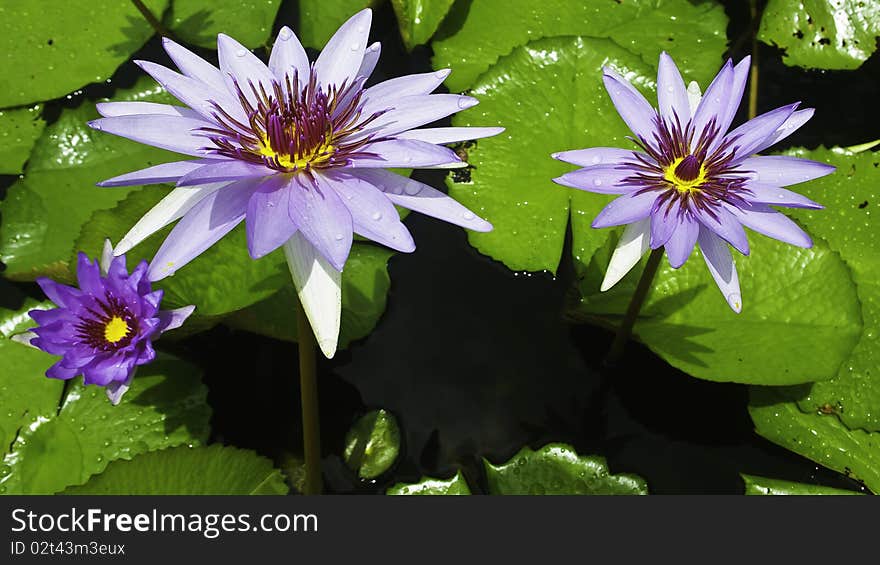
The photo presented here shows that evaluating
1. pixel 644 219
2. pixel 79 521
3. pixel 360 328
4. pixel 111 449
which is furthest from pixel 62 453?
pixel 644 219

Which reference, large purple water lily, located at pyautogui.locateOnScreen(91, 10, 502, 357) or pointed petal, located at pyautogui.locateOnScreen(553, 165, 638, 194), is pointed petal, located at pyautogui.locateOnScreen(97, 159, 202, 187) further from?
pointed petal, located at pyautogui.locateOnScreen(553, 165, 638, 194)

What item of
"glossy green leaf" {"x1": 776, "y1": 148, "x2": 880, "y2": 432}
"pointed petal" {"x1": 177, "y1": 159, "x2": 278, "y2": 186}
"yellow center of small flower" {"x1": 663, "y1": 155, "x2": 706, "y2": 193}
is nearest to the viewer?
"pointed petal" {"x1": 177, "y1": 159, "x2": 278, "y2": 186}

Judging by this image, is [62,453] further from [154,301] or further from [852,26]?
[852,26]

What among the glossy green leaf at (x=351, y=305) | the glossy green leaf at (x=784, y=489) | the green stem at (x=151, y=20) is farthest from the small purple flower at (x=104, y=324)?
the glossy green leaf at (x=784, y=489)

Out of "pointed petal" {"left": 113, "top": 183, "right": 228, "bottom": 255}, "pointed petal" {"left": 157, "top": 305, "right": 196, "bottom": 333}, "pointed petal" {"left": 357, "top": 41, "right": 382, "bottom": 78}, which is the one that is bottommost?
"pointed petal" {"left": 157, "top": 305, "right": 196, "bottom": 333}

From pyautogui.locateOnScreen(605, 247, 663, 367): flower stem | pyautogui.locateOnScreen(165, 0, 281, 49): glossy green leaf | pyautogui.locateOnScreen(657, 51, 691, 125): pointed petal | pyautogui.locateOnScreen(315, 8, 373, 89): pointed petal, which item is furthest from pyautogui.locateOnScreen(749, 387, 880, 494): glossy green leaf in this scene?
pyautogui.locateOnScreen(165, 0, 281, 49): glossy green leaf

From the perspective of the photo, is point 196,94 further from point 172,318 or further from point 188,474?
point 188,474

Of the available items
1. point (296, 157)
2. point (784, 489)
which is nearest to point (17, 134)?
point (296, 157)

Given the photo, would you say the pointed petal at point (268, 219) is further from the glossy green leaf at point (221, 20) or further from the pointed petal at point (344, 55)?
the glossy green leaf at point (221, 20)
